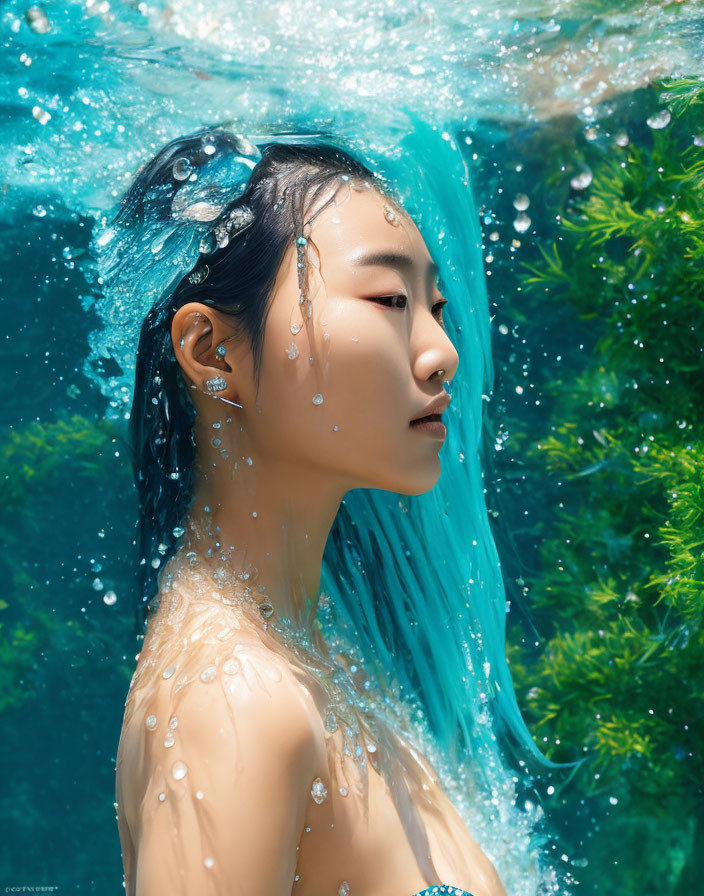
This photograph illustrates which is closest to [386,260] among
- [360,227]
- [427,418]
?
[360,227]

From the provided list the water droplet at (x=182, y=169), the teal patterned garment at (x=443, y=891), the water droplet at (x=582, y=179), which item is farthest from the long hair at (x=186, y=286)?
the water droplet at (x=582, y=179)

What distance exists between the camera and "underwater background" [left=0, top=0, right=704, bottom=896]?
4.32ft

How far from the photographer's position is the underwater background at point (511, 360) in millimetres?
1317

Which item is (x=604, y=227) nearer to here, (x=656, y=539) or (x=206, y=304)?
(x=656, y=539)

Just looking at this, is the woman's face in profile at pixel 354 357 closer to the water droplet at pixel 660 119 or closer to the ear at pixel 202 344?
the ear at pixel 202 344

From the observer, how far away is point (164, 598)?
0.99 meters

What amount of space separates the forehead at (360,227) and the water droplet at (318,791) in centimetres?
48

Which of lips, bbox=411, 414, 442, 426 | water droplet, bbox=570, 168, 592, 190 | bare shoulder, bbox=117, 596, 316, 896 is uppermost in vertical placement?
water droplet, bbox=570, 168, 592, 190

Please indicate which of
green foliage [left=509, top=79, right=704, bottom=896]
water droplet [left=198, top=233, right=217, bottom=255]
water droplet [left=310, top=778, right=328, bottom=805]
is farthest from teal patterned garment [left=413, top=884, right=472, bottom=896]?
green foliage [left=509, top=79, right=704, bottom=896]

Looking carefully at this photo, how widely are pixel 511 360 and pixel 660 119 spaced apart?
1.58 ft

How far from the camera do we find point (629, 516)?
185cm

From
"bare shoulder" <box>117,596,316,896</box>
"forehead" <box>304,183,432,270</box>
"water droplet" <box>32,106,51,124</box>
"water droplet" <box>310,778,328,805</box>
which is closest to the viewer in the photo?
"bare shoulder" <box>117,596,316,896</box>

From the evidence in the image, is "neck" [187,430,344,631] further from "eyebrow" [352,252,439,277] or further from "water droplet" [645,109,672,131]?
"water droplet" [645,109,672,131]

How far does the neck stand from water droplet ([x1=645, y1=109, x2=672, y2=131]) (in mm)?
1023
